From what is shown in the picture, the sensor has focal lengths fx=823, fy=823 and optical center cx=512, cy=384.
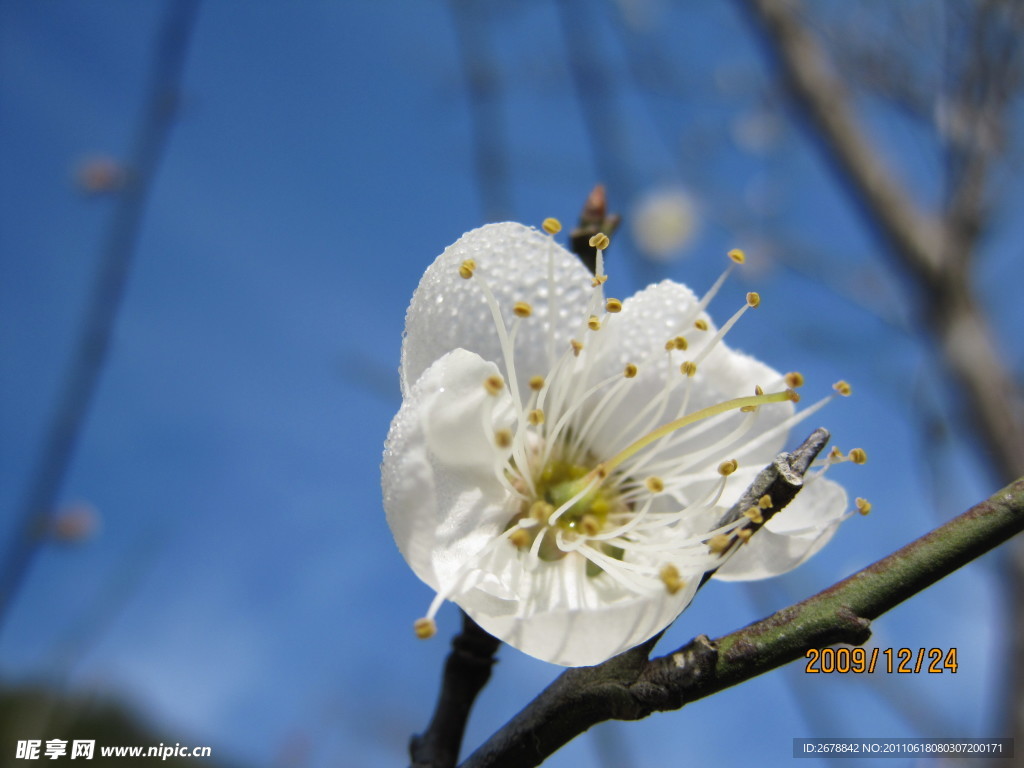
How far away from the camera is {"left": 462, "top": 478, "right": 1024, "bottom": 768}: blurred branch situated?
1.60ft

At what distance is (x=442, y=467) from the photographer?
26.4 inches

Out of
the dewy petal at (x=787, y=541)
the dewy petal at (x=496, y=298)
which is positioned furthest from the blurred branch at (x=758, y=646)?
the dewy petal at (x=496, y=298)

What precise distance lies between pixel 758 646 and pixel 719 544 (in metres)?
0.08

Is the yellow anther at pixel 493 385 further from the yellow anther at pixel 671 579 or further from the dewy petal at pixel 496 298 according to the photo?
the yellow anther at pixel 671 579

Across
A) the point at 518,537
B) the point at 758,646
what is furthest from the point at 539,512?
the point at 758,646

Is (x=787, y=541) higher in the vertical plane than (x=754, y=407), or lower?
lower

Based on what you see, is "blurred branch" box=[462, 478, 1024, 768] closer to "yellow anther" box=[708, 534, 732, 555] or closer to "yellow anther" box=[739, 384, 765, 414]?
"yellow anther" box=[708, 534, 732, 555]

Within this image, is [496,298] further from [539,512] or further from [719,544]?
[719,544]

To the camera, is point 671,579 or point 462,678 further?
point 462,678

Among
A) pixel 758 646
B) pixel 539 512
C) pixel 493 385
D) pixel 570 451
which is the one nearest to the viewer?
pixel 758 646

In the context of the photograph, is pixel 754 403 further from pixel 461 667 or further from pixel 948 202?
pixel 948 202

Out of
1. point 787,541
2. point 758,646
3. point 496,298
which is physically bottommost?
point 758,646

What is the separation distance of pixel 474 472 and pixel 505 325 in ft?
0.48

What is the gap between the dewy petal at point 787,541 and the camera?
26.0 inches
